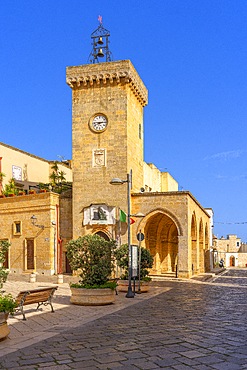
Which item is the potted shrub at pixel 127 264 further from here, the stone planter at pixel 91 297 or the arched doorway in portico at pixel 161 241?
the arched doorway in portico at pixel 161 241

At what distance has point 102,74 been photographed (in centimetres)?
2930

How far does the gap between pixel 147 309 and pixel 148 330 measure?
12.2ft

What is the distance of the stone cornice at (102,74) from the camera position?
2909cm

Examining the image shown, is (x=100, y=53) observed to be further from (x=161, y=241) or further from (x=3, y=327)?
(x=3, y=327)

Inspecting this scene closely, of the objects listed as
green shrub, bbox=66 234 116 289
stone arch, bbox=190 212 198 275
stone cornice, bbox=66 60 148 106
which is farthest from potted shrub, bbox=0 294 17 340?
stone cornice, bbox=66 60 148 106

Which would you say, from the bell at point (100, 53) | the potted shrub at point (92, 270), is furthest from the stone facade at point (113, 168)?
the potted shrub at point (92, 270)

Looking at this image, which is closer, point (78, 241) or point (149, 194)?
point (78, 241)

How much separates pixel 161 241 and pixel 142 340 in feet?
81.0

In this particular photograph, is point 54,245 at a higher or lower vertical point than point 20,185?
lower

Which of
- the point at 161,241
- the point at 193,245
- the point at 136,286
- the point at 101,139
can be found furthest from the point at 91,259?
the point at 161,241

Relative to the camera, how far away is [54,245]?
30328mm

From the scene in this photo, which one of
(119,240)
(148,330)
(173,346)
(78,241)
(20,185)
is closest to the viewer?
(173,346)

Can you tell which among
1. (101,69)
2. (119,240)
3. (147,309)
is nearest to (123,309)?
(147,309)

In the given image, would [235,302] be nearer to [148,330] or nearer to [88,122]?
[148,330]
